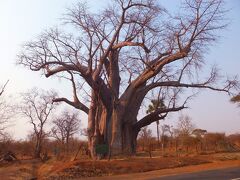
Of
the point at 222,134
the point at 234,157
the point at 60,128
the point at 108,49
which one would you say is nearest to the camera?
the point at 234,157

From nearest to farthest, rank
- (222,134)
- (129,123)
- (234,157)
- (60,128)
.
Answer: (234,157) → (129,123) → (222,134) → (60,128)

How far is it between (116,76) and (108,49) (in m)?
3.00

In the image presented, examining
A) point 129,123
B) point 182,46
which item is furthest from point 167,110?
point 182,46

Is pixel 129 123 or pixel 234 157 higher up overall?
pixel 129 123

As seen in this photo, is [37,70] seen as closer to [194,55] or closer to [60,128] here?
[194,55]

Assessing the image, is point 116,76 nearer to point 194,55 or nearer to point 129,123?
point 129,123

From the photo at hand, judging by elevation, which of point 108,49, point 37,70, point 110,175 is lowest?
point 110,175

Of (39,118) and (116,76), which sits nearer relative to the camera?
(116,76)

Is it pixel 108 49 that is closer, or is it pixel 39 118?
pixel 108 49

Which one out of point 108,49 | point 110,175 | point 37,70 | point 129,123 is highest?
point 108,49

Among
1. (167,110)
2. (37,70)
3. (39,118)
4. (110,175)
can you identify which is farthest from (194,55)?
(39,118)

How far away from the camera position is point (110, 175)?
1712 cm

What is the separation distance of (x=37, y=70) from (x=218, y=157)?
12173 mm

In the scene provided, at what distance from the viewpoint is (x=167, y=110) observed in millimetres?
29031
